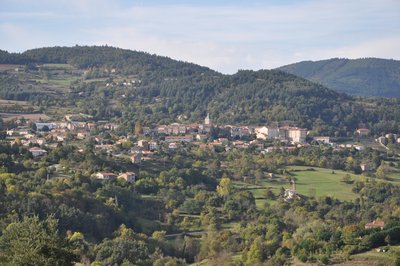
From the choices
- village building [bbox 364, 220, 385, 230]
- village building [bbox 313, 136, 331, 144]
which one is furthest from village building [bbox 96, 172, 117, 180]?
village building [bbox 313, 136, 331, 144]

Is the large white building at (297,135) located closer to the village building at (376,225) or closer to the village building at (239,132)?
the village building at (239,132)

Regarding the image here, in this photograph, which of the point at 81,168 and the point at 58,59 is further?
the point at 58,59

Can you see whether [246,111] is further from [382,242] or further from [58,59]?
[382,242]

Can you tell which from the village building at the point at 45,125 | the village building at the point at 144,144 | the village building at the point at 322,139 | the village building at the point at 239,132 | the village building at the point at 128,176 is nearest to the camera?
the village building at the point at 128,176

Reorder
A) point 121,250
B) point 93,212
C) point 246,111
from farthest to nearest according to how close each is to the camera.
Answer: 1. point 246,111
2. point 93,212
3. point 121,250

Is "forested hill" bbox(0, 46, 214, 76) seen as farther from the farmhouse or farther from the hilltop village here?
the farmhouse

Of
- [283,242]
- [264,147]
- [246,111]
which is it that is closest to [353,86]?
[246,111]

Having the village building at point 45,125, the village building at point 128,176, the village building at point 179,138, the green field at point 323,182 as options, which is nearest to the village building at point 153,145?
the village building at point 179,138

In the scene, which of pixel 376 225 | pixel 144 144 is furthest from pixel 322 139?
pixel 376 225
